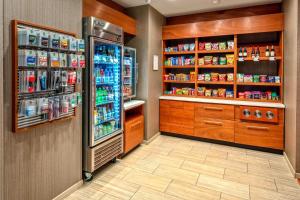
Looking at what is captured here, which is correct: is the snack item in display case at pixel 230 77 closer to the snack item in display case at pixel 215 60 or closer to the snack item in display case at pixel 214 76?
the snack item in display case at pixel 214 76

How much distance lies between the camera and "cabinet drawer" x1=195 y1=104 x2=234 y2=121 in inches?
153

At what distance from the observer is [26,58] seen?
67.1 inches

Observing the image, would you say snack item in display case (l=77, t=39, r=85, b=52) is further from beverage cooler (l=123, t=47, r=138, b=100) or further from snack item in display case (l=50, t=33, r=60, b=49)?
beverage cooler (l=123, t=47, r=138, b=100)

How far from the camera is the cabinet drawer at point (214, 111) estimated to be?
12.7ft

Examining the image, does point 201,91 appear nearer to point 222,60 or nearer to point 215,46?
point 222,60

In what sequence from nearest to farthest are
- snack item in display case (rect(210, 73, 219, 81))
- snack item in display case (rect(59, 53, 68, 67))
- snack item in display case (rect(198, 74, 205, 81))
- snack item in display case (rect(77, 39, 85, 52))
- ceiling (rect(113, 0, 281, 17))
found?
snack item in display case (rect(59, 53, 68, 67)) < snack item in display case (rect(77, 39, 85, 52)) < ceiling (rect(113, 0, 281, 17)) < snack item in display case (rect(210, 73, 219, 81)) < snack item in display case (rect(198, 74, 205, 81))

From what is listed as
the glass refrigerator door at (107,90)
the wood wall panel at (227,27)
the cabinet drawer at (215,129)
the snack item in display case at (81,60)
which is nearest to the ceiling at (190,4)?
the wood wall panel at (227,27)

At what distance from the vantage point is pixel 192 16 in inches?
177

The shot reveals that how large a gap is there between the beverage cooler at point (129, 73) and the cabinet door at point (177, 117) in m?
0.92

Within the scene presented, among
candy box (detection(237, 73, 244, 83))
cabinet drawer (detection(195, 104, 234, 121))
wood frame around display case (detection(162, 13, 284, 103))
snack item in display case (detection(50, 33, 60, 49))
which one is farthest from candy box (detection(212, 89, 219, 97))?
snack item in display case (detection(50, 33, 60, 49))

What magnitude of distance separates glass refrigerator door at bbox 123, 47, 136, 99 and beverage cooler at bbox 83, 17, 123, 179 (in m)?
0.46

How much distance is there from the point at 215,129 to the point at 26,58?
343 cm

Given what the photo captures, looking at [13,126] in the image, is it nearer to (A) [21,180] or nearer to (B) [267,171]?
(A) [21,180]

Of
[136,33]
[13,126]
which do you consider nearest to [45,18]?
[13,126]
